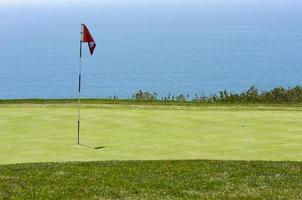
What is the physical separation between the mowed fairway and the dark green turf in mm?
585

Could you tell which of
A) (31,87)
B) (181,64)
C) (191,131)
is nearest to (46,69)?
(181,64)

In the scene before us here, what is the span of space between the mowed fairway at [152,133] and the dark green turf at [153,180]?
1.92ft

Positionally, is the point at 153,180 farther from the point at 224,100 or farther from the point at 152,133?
the point at 224,100

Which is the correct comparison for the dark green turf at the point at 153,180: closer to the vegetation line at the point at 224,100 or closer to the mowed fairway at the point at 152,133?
the mowed fairway at the point at 152,133

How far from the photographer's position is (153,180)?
1098 centimetres

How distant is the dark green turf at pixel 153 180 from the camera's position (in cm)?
1017

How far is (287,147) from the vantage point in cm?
1265

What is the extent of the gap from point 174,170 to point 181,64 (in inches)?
5575

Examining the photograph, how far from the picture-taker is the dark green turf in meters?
10.2

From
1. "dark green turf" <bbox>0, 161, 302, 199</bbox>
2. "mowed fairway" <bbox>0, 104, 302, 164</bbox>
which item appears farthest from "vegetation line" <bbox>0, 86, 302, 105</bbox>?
"dark green turf" <bbox>0, 161, 302, 199</bbox>

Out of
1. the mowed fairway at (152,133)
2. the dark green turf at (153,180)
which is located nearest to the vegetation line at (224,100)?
the mowed fairway at (152,133)

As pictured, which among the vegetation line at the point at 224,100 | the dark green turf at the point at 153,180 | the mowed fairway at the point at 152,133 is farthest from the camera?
the vegetation line at the point at 224,100

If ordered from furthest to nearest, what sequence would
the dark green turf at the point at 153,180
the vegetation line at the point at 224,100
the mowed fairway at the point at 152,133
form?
1. the vegetation line at the point at 224,100
2. the mowed fairway at the point at 152,133
3. the dark green turf at the point at 153,180

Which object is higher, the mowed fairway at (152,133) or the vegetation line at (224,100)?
the vegetation line at (224,100)
